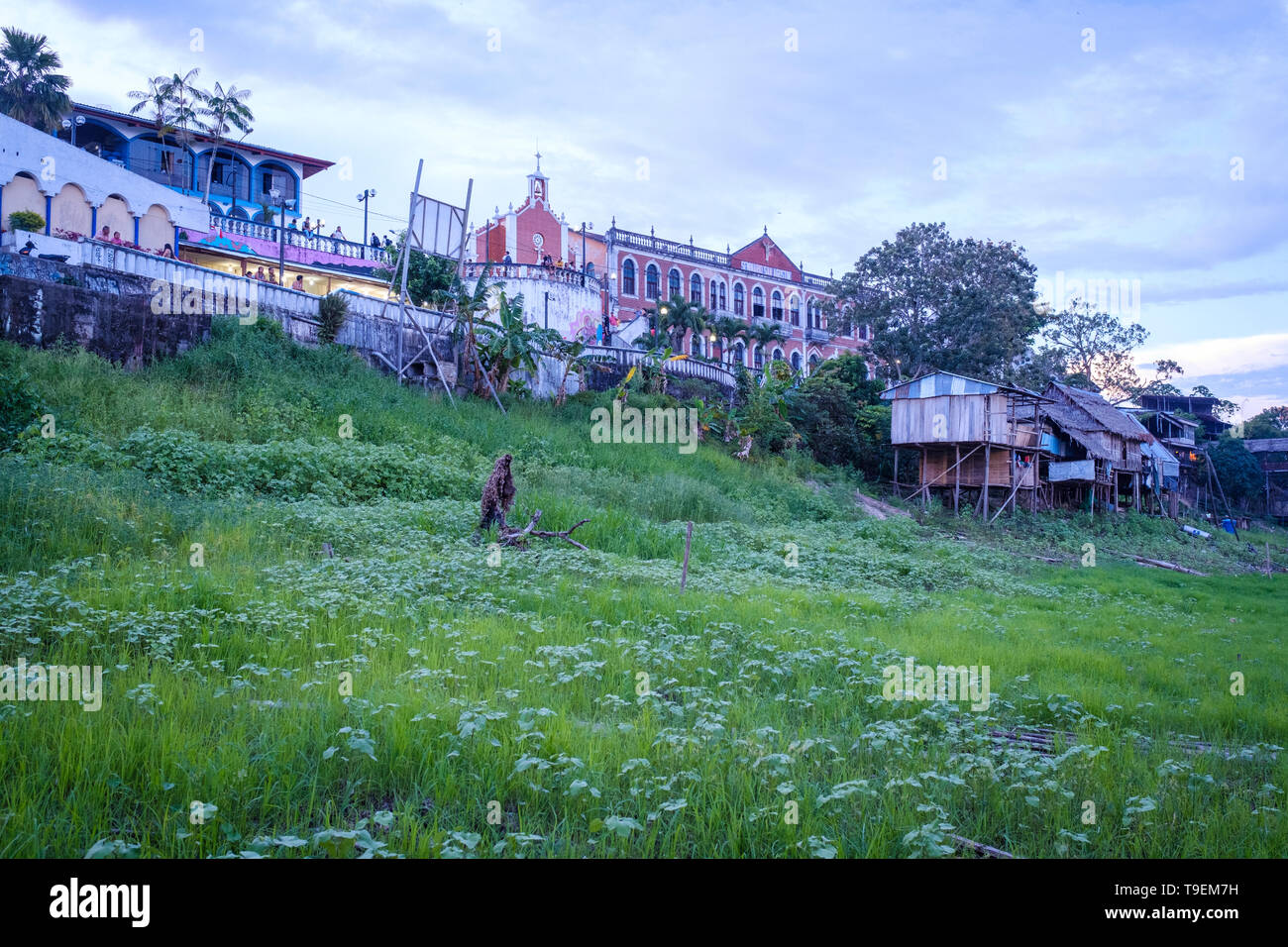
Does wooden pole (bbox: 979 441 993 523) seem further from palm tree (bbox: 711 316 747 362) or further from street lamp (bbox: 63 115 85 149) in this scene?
street lamp (bbox: 63 115 85 149)

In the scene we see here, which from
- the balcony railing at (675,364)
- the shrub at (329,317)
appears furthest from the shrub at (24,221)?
the balcony railing at (675,364)

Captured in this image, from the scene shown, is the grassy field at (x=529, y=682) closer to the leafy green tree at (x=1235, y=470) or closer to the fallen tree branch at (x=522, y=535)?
the fallen tree branch at (x=522, y=535)

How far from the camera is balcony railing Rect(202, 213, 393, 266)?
3344 cm

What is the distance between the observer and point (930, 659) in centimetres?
803

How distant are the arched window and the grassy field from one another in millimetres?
36121

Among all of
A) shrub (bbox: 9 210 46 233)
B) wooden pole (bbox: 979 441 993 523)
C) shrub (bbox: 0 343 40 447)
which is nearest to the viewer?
shrub (bbox: 0 343 40 447)

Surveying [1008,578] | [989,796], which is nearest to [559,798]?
[989,796]

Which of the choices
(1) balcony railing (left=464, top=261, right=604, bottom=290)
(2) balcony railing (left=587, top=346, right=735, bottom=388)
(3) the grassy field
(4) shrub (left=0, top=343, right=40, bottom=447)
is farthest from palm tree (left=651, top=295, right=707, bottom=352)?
(4) shrub (left=0, top=343, right=40, bottom=447)

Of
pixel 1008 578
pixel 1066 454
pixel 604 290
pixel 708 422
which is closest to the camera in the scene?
pixel 1008 578

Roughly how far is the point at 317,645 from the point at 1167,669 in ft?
26.8

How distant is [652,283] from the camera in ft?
166
